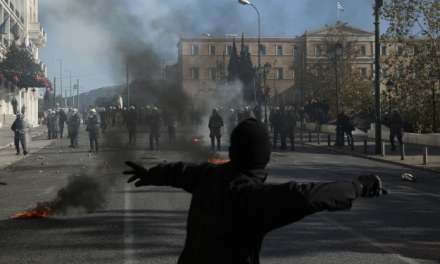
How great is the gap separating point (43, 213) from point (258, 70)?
31.0 m

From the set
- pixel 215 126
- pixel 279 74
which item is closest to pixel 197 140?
pixel 215 126

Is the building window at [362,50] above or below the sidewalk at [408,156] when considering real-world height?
above

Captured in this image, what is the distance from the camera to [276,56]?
160 ft

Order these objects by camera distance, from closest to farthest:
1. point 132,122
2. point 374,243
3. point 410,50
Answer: point 374,243 → point 132,122 → point 410,50

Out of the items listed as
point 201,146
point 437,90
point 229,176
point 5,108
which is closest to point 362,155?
point 437,90

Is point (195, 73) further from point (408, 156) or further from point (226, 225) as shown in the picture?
point (408, 156)

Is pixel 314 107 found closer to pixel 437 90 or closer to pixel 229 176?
pixel 437 90

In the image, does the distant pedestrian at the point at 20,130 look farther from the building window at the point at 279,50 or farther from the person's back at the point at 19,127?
the building window at the point at 279,50

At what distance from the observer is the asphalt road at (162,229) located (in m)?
8.15

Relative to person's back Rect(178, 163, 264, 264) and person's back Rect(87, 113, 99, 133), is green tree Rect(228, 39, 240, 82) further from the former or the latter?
person's back Rect(178, 163, 264, 264)

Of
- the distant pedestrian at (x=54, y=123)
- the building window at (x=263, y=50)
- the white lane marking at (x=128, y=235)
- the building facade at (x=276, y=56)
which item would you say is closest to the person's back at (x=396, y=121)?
the building facade at (x=276, y=56)

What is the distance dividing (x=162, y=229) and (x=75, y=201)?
301cm

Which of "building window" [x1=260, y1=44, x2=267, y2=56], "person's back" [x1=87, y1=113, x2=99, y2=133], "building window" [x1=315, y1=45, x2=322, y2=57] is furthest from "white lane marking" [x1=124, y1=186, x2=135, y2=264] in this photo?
"building window" [x1=315, y1=45, x2=322, y2=57]

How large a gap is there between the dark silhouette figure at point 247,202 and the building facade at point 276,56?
38.2ft
